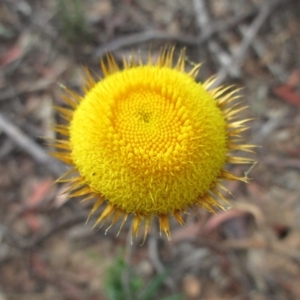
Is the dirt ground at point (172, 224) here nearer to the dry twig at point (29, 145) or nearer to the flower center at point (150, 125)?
the dry twig at point (29, 145)

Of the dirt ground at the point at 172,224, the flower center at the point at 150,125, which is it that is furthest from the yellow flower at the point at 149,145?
the dirt ground at the point at 172,224

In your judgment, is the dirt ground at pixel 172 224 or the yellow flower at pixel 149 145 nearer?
the yellow flower at pixel 149 145

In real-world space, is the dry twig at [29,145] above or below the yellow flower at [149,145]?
below

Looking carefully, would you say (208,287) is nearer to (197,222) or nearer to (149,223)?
(197,222)

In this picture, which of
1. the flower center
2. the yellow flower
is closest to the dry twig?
the yellow flower

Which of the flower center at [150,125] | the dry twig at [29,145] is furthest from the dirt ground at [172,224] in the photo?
the flower center at [150,125]

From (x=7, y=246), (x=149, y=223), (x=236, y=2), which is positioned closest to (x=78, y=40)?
(x=236, y=2)

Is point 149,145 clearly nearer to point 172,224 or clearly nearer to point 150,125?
point 150,125
